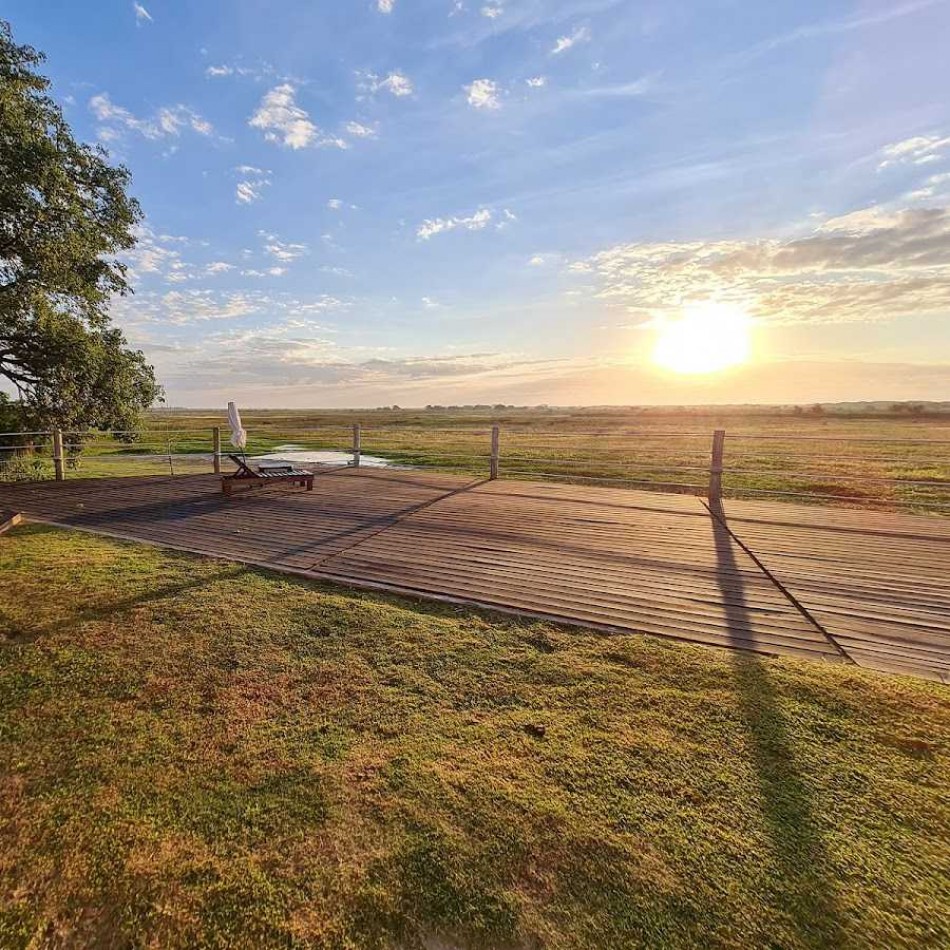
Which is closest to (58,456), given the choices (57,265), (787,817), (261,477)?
(57,265)

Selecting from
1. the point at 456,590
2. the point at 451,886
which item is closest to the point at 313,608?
the point at 456,590

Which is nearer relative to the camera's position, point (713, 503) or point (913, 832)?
point (913, 832)

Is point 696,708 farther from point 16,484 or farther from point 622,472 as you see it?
point 622,472

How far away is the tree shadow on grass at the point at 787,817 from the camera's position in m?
1.75

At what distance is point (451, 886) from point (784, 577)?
4656 mm

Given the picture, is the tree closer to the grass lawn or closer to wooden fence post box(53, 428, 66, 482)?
wooden fence post box(53, 428, 66, 482)

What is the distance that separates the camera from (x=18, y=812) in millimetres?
2219

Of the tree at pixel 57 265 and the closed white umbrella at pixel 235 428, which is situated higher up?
the tree at pixel 57 265

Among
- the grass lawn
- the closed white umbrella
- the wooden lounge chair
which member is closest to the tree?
the closed white umbrella

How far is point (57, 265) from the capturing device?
11.4 meters

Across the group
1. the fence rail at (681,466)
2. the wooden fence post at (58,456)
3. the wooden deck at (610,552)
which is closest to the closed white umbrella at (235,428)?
the fence rail at (681,466)

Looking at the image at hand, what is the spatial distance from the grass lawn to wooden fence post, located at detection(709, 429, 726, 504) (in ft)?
18.7

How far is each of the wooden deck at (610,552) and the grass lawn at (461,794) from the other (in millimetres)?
576

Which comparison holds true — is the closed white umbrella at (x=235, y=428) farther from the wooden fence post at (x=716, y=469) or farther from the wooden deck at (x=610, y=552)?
the wooden fence post at (x=716, y=469)
